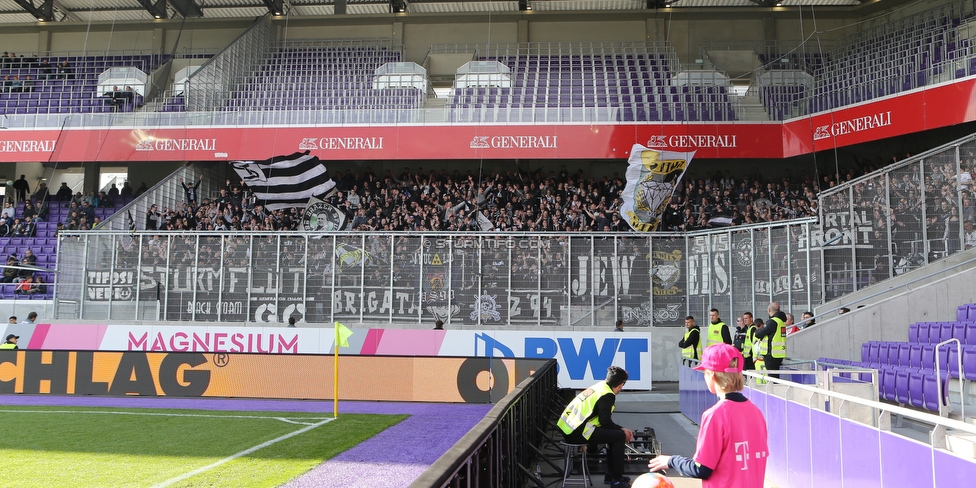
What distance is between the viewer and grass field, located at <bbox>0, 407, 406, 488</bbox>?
9.22 m

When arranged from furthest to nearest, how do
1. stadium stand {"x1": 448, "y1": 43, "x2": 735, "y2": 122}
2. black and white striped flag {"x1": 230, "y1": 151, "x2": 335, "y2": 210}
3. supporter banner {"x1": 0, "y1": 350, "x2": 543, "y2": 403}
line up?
stadium stand {"x1": 448, "y1": 43, "x2": 735, "y2": 122} < black and white striped flag {"x1": 230, "y1": 151, "x2": 335, "y2": 210} < supporter banner {"x1": 0, "y1": 350, "x2": 543, "y2": 403}

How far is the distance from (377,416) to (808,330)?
29.0 ft

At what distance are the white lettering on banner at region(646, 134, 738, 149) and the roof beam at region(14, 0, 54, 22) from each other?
29.8 m

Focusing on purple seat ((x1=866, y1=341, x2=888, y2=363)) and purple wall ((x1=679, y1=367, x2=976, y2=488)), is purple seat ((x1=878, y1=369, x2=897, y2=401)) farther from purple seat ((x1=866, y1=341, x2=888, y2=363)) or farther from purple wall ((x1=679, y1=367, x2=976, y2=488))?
purple wall ((x1=679, y1=367, x2=976, y2=488))

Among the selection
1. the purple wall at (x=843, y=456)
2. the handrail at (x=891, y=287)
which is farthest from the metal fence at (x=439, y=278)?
the purple wall at (x=843, y=456)

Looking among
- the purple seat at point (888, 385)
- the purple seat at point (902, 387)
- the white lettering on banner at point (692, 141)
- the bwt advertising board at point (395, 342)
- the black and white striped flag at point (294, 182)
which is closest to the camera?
the purple seat at point (902, 387)

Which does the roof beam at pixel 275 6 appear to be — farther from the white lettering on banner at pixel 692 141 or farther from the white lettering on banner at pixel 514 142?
the white lettering on banner at pixel 692 141

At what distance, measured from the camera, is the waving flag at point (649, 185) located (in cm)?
2059

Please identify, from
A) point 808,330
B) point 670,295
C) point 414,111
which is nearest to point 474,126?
point 414,111

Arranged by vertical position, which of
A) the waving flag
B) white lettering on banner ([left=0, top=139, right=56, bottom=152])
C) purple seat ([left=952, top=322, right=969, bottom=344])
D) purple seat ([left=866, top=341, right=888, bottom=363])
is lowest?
purple seat ([left=866, top=341, right=888, bottom=363])

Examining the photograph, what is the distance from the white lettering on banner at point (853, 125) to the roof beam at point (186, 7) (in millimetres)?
28732

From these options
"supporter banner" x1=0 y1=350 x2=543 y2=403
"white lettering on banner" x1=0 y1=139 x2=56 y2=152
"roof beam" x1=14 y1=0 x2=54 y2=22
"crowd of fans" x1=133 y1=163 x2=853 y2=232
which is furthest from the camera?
"roof beam" x1=14 y1=0 x2=54 y2=22

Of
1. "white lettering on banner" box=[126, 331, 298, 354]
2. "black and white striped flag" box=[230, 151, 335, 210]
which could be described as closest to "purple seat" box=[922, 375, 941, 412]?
"white lettering on banner" box=[126, 331, 298, 354]

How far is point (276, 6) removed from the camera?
37.7 meters
